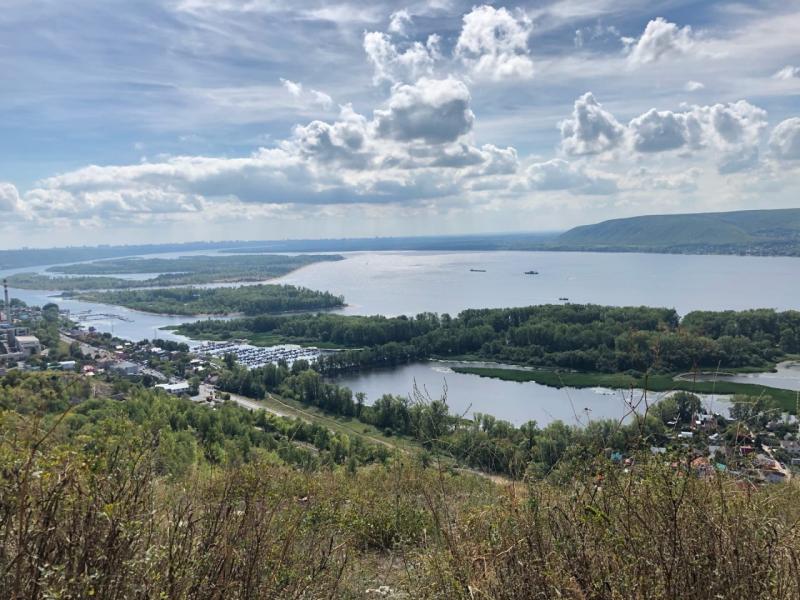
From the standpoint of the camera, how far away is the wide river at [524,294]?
15789 mm

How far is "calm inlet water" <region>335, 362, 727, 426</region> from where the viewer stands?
44.6ft

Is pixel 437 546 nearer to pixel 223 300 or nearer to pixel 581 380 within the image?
pixel 581 380

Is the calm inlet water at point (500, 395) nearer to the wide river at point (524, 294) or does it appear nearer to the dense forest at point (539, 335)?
the wide river at point (524, 294)

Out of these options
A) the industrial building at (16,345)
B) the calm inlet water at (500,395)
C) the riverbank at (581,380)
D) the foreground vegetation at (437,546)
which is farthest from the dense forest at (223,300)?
the foreground vegetation at (437,546)

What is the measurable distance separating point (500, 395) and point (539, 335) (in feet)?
27.3

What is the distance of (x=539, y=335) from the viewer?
23.8 metres

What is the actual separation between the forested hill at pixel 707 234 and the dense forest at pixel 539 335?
163ft

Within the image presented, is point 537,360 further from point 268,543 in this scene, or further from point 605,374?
point 268,543

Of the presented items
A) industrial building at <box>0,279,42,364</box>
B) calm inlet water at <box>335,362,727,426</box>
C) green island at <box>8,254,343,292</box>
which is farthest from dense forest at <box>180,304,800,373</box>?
green island at <box>8,254,343,292</box>

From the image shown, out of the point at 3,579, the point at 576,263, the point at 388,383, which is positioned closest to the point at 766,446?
the point at 3,579

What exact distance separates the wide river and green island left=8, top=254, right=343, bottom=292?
3794 mm

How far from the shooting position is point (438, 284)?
4828 cm

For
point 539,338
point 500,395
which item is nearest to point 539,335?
point 539,338

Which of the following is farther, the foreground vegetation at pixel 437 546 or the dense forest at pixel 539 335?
the dense forest at pixel 539 335
